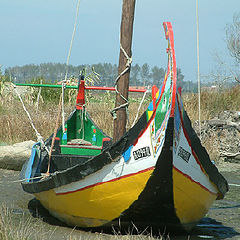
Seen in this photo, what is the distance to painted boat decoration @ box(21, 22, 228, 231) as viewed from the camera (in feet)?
15.8

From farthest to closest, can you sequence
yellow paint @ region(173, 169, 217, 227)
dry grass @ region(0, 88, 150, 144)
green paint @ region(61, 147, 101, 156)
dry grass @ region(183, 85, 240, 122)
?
dry grass @ region(183, 85, 240, 122) → dry grass @ region(0, 88, 150, 144) → green paint @ region(61, 147, 101, 156) → yellow paint @ region(173, 169, 217, 227)

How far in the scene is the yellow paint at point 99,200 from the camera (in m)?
5.05

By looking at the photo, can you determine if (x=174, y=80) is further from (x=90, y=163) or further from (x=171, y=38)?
(x=90, y=163)

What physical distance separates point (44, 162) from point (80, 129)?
52.3 inches

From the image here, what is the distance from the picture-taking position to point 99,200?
5246mm

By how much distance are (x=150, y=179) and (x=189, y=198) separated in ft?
1.79

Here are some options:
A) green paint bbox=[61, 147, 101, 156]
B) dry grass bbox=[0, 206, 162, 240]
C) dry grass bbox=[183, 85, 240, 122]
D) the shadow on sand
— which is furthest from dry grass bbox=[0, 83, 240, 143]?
dry grass bbox=[0, 206, 162, 240]

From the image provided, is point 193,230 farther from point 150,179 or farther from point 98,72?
point 98,72

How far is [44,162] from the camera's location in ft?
24.1

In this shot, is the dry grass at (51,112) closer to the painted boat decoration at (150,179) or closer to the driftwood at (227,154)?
the driftwood at (227,154)

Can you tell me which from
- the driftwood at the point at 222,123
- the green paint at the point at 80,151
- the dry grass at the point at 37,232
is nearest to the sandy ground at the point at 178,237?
the dry grass at the point at 37,232

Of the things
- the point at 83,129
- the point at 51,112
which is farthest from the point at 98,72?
the point at 83,129

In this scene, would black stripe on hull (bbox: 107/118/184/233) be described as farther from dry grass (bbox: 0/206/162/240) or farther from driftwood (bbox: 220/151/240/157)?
driftwood (bbox: 220/151/240/157)

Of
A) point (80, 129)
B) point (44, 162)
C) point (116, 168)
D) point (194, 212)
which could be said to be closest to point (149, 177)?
point (116, 168)
